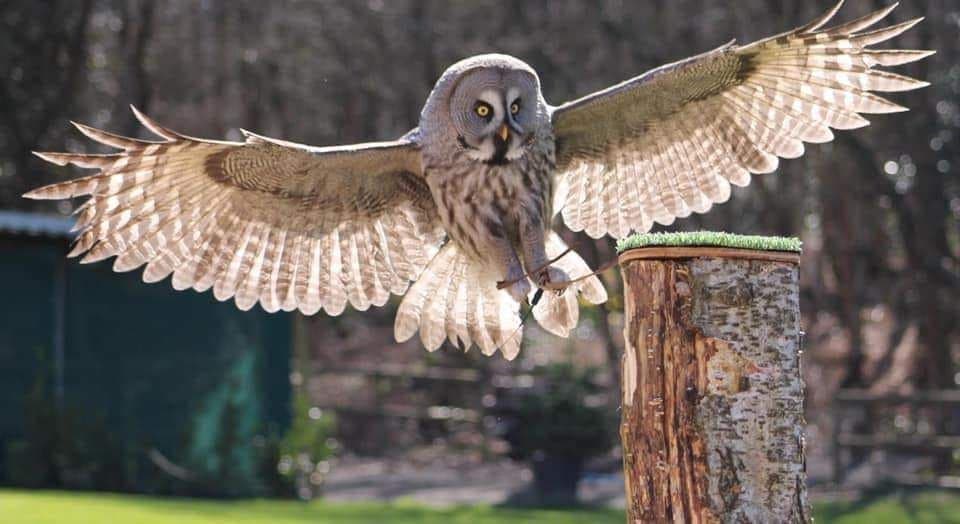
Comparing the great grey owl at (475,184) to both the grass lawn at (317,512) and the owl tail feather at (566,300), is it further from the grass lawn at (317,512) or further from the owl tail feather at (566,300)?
the grass lawn at (317,512)

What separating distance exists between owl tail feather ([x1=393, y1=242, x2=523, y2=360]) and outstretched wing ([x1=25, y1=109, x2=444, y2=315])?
0.74 ft

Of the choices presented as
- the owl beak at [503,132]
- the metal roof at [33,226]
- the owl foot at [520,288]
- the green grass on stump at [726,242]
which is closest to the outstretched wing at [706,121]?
the owl beak at [503,132]

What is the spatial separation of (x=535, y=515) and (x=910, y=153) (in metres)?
6.69

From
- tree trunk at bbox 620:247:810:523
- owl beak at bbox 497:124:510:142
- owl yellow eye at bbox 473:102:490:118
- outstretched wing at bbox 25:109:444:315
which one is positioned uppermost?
owl yellow eye at bbox 473:102:490:118

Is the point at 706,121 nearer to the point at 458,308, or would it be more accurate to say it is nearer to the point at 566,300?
the point at 566,300

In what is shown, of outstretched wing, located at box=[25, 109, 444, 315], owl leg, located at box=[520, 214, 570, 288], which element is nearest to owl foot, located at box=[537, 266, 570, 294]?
owl leg, located at box=[520, 214, 570, 288]

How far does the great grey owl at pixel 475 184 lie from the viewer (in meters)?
5.47

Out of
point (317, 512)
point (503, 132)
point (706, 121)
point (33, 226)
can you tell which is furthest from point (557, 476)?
point (503, 132)

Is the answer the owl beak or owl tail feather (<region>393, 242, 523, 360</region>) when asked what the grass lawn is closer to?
owl tail feather (<region>393, 242, 523, 360</region>)

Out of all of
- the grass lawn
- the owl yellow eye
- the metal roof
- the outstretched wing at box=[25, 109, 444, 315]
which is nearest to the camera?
the owl yellow eye

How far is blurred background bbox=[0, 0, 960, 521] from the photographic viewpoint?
1227 cm

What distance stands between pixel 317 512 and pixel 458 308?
570 cm

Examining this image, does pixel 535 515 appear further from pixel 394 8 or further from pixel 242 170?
pixel 394 8

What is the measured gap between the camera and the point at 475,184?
18.0 ft
